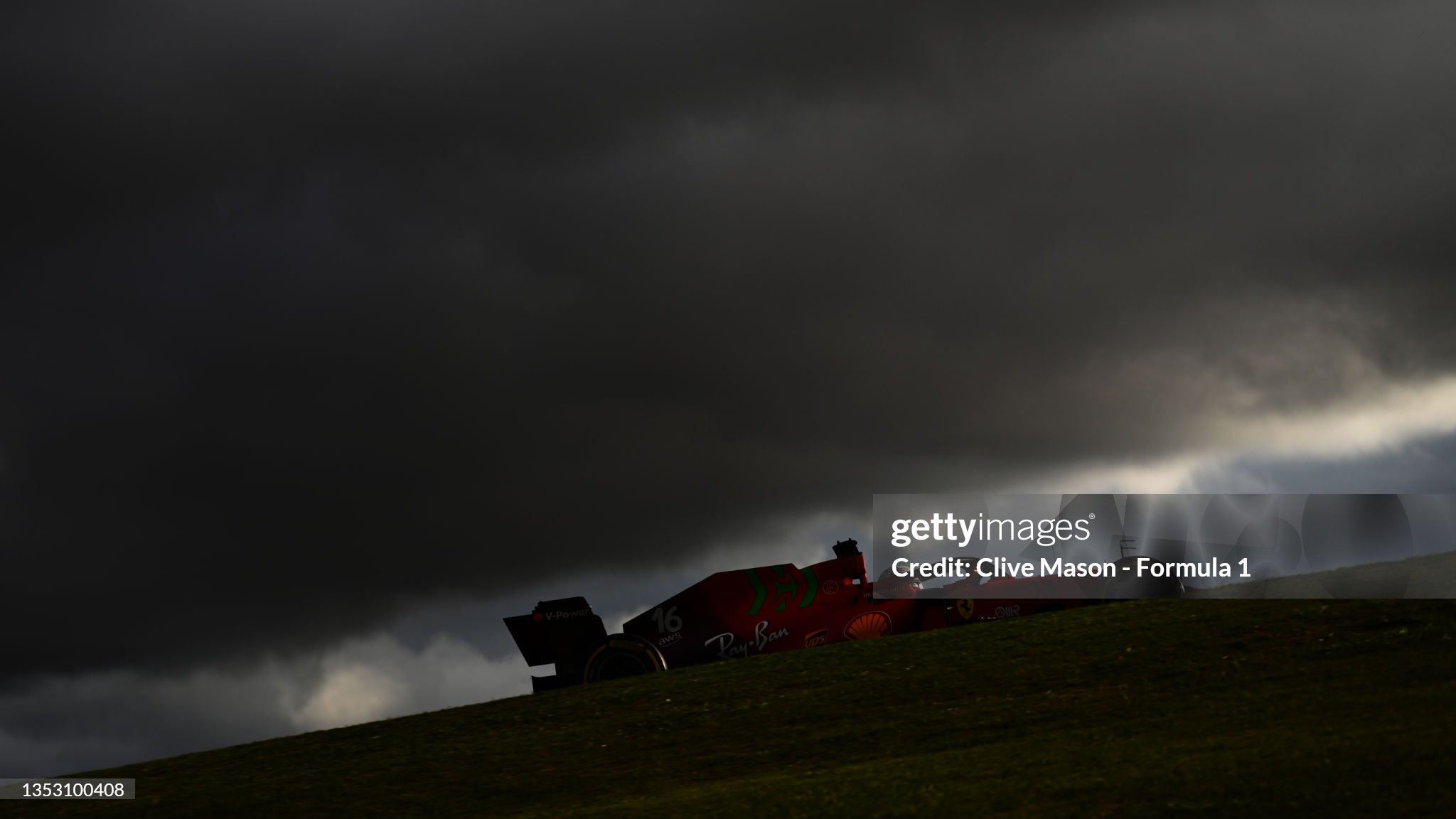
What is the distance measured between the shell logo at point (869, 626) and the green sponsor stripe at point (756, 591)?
1.94 meters

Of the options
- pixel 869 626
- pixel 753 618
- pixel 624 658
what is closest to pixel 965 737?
pixel 869 626

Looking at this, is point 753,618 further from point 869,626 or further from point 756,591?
point 869,626

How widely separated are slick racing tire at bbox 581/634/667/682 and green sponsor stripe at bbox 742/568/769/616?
2.30 m

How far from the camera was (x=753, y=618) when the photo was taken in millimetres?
26641

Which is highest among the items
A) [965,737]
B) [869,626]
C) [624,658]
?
[869,626]

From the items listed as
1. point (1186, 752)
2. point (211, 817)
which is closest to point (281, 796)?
point (211, 817)

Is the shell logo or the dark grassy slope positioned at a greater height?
the shell logo

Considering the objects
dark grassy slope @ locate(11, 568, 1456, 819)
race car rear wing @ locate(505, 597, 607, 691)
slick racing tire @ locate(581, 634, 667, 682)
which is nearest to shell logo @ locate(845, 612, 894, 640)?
dark grassy slope @ locate(11, 568, 1456, 819)

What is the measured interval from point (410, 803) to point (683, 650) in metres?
10.4

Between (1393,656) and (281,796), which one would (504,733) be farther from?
(1393,656)

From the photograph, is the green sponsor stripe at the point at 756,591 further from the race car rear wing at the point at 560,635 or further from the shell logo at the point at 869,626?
the race car rear wing at the point at 560,635

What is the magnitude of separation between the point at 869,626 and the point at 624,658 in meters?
5.43

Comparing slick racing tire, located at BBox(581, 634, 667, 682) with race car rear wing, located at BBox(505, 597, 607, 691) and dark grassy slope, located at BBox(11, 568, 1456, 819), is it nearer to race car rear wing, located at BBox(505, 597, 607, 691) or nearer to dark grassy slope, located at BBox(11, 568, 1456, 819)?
race car rear wing, located at BBox(505, 597, 607, 691)

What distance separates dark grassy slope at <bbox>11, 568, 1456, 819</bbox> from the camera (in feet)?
41.0
